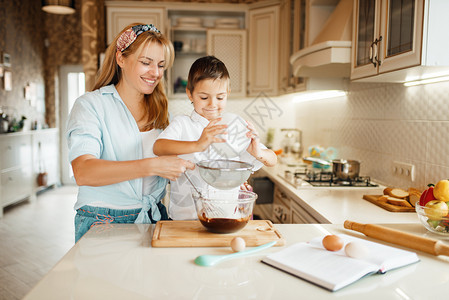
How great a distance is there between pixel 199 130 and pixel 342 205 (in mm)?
821

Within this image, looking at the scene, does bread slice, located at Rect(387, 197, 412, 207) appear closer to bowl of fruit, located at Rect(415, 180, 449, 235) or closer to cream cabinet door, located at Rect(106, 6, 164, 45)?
bowl of fruit, located at Rect(415, 180, 449, 235)

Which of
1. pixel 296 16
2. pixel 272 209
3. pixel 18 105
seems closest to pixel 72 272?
pixel 272 209

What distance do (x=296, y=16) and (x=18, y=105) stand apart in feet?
15.4

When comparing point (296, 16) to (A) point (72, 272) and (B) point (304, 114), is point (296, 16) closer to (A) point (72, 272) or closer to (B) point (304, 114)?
(B) point (304, 114)

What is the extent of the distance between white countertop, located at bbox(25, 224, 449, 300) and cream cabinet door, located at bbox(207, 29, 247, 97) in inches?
136

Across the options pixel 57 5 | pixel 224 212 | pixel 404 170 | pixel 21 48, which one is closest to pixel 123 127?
pixel 224 212

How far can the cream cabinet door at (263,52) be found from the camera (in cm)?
424

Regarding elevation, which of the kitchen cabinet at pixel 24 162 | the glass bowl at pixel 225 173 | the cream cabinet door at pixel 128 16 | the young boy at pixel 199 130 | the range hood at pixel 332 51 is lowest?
the kitchen cabinet at pixel 24 162

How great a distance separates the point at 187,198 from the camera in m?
1.55

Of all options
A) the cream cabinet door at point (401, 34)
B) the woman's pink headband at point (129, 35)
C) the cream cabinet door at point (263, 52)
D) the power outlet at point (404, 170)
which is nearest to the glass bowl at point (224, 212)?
the woman's pink headband at point (129, 35)

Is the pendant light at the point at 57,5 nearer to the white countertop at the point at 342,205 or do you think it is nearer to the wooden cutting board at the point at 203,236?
the white countertop at the point at 342,205

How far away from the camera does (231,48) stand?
4.36m

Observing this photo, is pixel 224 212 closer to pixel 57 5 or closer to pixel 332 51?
pixel 332 51

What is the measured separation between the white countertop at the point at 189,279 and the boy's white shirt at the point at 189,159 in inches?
Result: 16.4
